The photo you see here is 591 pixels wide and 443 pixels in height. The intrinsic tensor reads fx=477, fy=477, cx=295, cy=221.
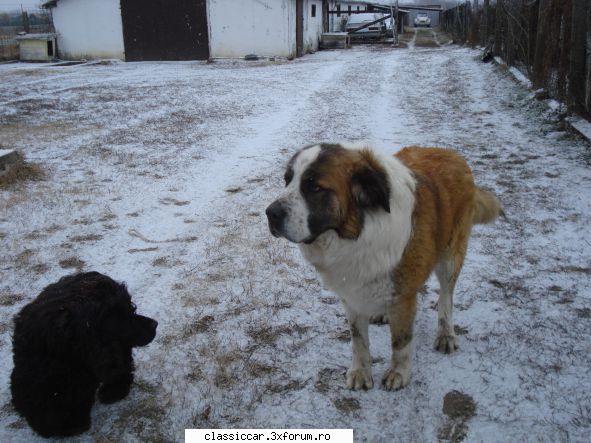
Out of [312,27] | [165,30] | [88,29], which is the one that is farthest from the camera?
[312,27]

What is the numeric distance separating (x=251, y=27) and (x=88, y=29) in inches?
327

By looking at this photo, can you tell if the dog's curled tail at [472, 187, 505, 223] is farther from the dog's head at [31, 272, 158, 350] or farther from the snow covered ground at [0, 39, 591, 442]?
the dog's head at [31, 272, 158, 350]

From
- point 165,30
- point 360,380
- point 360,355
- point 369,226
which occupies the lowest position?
point 360,380

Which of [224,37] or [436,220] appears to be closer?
[436,220]

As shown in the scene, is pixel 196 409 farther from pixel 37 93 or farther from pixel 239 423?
pixel 37 93

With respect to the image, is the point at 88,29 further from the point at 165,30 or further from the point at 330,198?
the point at 330,198

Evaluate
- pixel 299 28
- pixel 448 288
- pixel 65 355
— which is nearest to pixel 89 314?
pixel 65 355

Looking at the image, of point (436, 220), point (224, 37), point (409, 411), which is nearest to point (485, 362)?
point (409, 411)

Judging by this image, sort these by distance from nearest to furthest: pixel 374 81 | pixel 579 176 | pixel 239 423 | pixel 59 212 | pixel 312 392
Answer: pixel 239 423, pixel 312 392, pixel 59 212, pixel 579 176, pixel 374 81

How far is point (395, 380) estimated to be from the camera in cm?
296

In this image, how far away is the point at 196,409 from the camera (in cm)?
283

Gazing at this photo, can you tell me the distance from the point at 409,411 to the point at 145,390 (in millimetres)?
1617

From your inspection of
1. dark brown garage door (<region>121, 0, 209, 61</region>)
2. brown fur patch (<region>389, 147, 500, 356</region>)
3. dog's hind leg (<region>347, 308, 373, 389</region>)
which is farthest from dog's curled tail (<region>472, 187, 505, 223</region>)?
dark brown garage door (<region>121, 0, 209, 61</region>)

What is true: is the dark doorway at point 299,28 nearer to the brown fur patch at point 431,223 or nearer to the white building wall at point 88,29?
the white building wall at point 88,29
